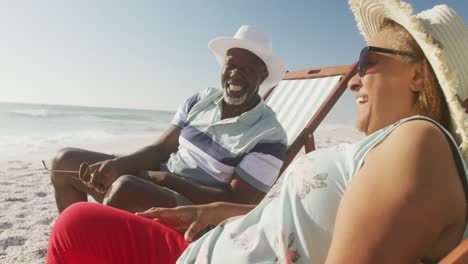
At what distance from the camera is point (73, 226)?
1454mm

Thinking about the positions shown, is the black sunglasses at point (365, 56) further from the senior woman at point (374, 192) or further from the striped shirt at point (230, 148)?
the striped shirt at point (230, 148)

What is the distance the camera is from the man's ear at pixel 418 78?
115 cm

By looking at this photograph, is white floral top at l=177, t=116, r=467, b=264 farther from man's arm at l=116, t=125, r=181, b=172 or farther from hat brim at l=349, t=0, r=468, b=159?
man's arm at l=116, t=125, r=181, b=172

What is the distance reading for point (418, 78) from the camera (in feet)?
3.78

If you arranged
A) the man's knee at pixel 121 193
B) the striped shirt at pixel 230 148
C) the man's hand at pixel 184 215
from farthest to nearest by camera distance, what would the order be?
the striped shirt at pixel 230 148, the man's knee at pixel 121 193, the man's hand at pixel 184 215

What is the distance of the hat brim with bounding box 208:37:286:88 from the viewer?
3.00 metres

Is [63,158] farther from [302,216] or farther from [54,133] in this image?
[54,133]

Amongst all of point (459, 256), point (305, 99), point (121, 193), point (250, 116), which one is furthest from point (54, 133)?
point (459, 256)

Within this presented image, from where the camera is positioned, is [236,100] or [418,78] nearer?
[418,78]

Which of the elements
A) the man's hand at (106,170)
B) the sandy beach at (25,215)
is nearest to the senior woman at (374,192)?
the man's hand at (106,170)

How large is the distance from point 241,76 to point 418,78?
189 centimetres

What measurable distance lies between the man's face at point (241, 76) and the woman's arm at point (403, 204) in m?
2.06

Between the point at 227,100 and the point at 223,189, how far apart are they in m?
0.74

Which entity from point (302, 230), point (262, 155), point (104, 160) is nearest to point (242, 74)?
point (262, 155)
